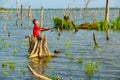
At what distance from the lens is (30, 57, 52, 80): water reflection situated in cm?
1852

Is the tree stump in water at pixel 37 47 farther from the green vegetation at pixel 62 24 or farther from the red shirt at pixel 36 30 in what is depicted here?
Result: the green vegetation at pixel 62 24

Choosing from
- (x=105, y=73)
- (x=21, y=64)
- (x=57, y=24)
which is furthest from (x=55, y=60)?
(x=57, y=24)

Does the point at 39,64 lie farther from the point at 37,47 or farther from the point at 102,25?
the point at 102,25

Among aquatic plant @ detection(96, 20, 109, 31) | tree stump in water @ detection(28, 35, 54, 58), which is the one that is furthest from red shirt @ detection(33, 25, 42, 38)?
aquatic plant @ detection(96, 20, 109, 31)

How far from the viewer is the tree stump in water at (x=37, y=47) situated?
71.3ft

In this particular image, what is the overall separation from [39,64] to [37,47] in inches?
71.6

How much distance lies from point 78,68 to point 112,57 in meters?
4.71

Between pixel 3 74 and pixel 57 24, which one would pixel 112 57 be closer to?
pixel 3 74

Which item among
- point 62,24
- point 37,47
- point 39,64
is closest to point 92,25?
point 62,24

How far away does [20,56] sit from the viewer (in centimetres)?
2323

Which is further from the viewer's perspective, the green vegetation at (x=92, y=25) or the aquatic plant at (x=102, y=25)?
the green vegetation at (x=92, y=25)

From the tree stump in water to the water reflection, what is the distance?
0.43 metres

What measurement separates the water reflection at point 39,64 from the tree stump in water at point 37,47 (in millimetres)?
427

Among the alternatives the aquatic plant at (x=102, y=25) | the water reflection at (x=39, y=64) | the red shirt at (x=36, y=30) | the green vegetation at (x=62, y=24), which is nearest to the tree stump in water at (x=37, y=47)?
the red shirt at (x=36, y=30)
